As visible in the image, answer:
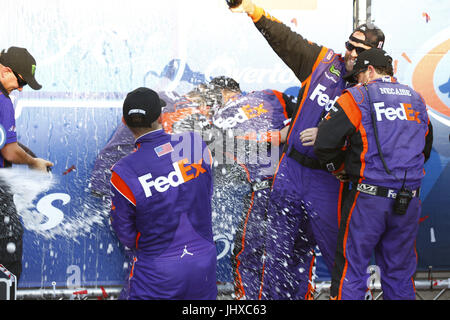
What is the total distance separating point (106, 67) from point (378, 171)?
188 cm

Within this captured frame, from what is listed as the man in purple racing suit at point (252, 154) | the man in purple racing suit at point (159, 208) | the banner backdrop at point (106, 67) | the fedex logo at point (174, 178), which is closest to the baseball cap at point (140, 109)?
A: the man in purple racing suit at point (159, 208)

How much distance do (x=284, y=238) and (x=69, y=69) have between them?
1.82m

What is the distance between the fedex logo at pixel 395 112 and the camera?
254 centimetres

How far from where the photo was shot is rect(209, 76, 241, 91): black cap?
130 inches

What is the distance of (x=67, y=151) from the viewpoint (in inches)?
129

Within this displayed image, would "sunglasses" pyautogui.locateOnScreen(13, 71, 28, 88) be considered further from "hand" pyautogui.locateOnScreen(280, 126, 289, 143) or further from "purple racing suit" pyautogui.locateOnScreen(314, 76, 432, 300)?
"purple racing suit" pyautogui.locateOnScreen(314, 76, 432, 300)

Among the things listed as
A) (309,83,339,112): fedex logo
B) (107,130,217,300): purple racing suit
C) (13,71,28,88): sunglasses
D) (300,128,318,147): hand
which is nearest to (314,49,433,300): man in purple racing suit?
(300,128,318,147): hand

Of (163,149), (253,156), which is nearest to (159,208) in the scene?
(163,149)

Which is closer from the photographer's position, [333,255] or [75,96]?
[333,255]

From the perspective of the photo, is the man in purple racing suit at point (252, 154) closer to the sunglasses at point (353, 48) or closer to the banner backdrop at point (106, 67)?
the banner backdrop at point (106, 67)

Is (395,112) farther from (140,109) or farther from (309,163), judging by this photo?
(140,109)

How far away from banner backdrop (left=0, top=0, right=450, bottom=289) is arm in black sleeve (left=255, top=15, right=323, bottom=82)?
1.36 ft
